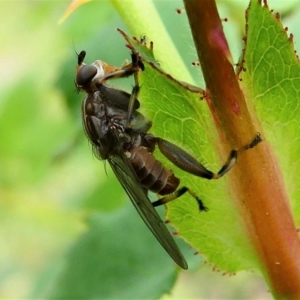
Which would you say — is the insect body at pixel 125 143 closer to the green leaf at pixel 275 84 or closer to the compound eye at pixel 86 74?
the compound eye at pixel 86 74

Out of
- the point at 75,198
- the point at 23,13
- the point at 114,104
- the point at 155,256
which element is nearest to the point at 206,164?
the point at 114,104

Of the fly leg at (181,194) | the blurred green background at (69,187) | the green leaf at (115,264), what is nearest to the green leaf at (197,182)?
the fly leg at (181,194)

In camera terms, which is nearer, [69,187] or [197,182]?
[197,182]

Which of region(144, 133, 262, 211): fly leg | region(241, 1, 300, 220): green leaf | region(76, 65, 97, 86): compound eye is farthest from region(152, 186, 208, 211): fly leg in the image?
region(76, 65, 97, 86): compound eye

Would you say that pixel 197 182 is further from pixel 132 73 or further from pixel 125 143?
pixel 125 143

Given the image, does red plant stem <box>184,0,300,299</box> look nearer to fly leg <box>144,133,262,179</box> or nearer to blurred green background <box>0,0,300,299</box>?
fly leg <box>144,133,262,179</box>

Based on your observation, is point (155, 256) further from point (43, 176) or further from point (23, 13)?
point (23, 13)

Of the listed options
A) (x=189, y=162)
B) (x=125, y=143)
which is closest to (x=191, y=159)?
(x=189, y=162)
